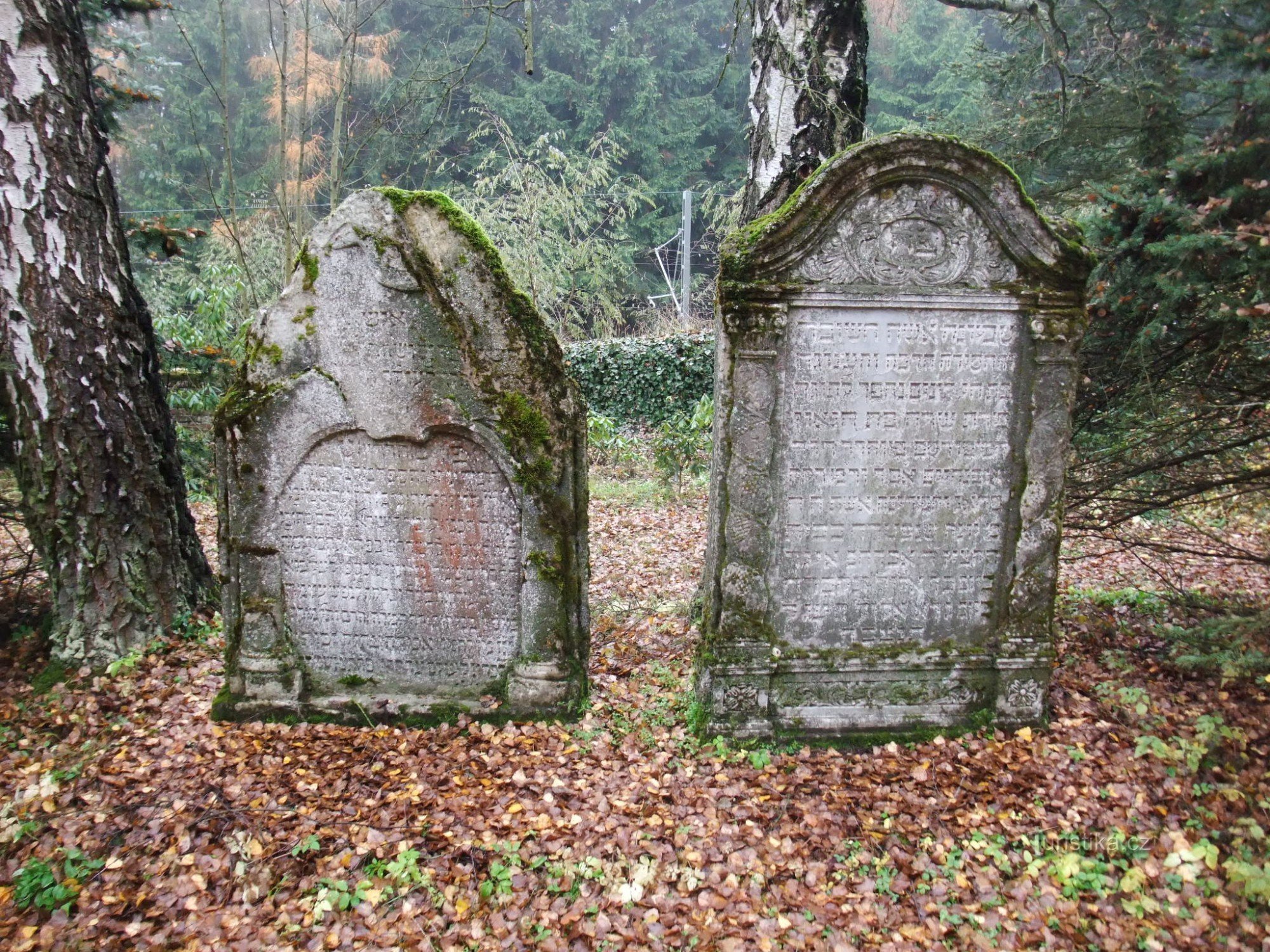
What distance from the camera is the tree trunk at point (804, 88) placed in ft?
16.0

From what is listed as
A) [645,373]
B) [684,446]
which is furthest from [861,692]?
[645,373]

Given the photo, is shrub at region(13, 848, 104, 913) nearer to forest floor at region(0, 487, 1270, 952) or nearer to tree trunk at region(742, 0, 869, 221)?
forest floor at region(0, 487, 1270, 952)

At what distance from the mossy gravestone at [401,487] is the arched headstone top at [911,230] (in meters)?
1.29

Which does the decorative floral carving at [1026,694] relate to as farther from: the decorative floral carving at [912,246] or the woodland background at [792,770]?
the decorative floral carving at [912,246]

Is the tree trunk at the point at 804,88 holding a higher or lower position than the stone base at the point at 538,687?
higher

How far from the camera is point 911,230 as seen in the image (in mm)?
3807

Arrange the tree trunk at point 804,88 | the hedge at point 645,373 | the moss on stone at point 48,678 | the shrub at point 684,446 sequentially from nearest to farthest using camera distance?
the moss on stone at point 48,678 → the tree trunk at point 804,88 → the shrub at point 684,446 → the hedge at point 645,373

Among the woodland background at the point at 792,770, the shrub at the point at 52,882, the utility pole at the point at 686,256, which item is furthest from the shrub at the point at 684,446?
the utility pole at the point at 686,256

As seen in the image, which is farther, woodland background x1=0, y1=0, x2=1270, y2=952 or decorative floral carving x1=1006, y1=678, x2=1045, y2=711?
decorative floral carving x1=1006, y1=678, x2=1045, y2=711

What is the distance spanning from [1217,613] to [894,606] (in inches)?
95.5

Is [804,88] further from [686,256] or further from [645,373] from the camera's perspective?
[686,256]

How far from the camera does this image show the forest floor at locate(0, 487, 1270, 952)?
2.95m

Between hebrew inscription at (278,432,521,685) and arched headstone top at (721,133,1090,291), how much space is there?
5.92 ft

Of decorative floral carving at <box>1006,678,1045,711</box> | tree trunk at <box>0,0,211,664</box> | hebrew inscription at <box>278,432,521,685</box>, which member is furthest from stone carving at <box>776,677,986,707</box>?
tree trunk at <box>0,0,211,664</box>
